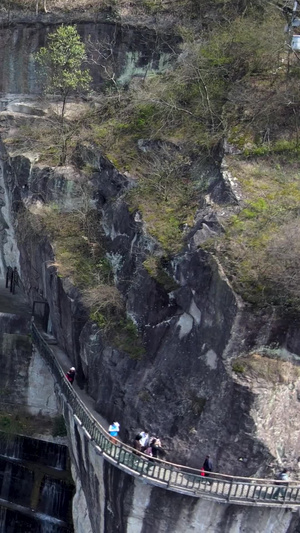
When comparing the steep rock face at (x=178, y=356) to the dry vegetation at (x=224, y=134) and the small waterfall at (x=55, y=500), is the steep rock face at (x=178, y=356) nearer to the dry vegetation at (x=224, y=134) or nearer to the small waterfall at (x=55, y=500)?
the dry vegetation at (x=224, y=134)

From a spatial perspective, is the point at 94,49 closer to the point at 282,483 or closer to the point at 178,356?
the point at 178,356

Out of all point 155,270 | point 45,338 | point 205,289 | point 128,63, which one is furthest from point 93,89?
point 205,289

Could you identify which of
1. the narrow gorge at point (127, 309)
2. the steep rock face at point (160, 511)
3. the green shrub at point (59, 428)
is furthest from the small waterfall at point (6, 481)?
the steep rock face at point (160, 511)

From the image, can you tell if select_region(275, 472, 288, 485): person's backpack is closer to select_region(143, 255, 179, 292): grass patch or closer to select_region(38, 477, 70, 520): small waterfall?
select_region(143, 255, 179, 292): grass patch

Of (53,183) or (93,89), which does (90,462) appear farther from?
(93,89)

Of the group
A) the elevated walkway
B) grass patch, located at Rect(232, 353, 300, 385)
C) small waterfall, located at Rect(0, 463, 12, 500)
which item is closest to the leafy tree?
the elevated walkway

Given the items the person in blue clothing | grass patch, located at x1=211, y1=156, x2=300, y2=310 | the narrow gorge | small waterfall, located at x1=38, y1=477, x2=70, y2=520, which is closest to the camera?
grass patch, located at x1=211, y1=156, x2=300, y2=310
